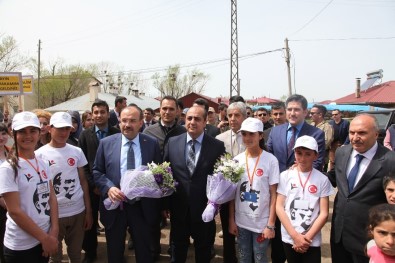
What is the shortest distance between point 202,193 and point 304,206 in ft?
3.71

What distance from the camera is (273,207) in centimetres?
319

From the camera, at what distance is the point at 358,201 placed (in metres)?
2.78

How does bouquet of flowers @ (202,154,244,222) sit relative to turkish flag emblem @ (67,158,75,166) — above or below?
below

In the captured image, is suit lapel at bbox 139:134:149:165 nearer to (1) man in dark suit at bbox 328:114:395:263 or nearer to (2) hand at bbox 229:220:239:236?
(2) hand at bbox 229:220:239:236

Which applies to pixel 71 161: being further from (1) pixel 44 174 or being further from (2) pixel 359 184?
(2) pixel 359 184

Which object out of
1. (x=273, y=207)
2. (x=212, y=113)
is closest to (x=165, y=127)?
(x=273, y=207)

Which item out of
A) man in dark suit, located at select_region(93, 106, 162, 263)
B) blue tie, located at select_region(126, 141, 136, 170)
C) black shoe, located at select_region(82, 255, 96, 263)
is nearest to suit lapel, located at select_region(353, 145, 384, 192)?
man in dark suit, located at select_region(93, 106, 162, 263)

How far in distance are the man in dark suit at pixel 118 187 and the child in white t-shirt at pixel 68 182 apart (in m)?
0.28

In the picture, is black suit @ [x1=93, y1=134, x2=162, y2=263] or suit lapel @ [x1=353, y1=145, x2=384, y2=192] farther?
black suit @ [x1=93, y1=134, x2=162, y2=263]

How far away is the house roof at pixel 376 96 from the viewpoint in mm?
30420

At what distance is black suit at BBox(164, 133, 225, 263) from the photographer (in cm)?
347

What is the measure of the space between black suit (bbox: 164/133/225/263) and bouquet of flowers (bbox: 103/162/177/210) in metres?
0.32

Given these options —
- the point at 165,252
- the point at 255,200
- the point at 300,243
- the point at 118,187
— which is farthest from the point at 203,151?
the point at 165,252

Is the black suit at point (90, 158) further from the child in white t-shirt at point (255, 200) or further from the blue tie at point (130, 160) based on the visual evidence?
the child in white t-shirt at point (255, 200)
